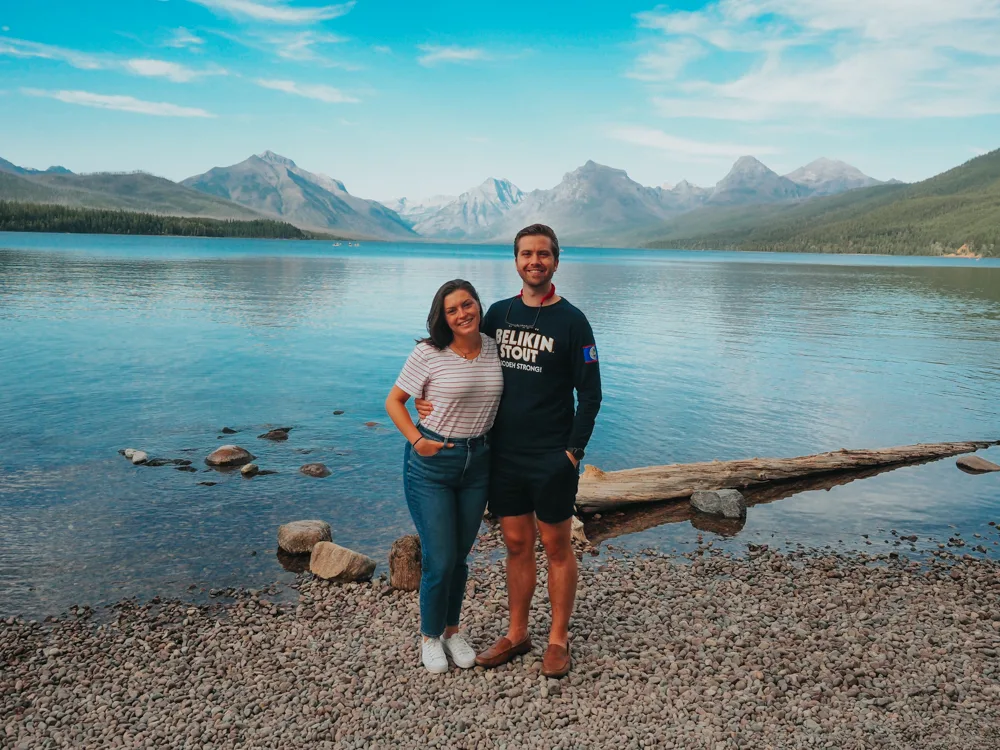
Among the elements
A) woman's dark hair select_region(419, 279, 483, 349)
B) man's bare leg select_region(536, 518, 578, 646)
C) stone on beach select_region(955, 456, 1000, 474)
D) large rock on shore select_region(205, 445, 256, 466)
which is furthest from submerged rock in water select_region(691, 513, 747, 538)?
large rock on shore select_region(205, 445, 256, 466)

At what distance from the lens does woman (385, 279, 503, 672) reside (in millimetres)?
6430

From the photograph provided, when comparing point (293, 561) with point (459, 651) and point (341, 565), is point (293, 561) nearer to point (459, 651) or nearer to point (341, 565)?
point (341, 565)

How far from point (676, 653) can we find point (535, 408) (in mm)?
3462

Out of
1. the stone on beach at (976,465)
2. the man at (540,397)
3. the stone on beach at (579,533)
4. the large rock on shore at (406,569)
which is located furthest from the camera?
the stone on beach at (976,465)

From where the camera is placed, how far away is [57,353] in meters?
30.7

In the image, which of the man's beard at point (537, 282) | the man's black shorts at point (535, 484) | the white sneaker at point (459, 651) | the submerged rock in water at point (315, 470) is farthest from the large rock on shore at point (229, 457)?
the man's beard at point (537, 282)

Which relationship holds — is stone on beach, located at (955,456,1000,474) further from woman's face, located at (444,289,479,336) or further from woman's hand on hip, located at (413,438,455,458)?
woman's face, located at (444,289,479,336)

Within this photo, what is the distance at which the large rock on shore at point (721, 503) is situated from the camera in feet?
44.4

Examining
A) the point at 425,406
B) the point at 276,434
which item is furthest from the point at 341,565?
the point at 276,434

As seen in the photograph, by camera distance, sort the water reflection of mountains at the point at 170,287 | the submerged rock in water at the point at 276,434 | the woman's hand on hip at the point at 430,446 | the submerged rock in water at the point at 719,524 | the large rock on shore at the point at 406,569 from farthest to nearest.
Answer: the water reflection of mountains at the point at 170,287
the submerged rock in water at the point at 276,434
the submerged rock in water at the point at 719,524
the large rock on shore at the point at 406,569
the woman's hand on hip at the point at 430,446

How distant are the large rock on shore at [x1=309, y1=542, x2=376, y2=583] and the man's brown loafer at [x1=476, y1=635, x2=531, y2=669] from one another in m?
3.43

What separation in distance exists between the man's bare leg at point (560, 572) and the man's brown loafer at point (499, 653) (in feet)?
1.38

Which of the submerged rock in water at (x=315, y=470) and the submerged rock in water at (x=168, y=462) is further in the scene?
the submerged rock in water at (x=168, y=462)

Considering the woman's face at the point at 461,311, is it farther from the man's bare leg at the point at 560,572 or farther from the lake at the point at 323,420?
the lake at the point at 323,420
